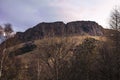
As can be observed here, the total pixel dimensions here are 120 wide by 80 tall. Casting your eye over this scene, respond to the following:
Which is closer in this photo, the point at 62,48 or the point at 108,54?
the point at 62,48

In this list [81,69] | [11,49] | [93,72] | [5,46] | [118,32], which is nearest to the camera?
[5,46]

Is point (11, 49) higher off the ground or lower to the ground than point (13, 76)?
higher

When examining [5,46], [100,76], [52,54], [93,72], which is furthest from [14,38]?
[93,72]

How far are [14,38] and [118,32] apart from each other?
14.3m

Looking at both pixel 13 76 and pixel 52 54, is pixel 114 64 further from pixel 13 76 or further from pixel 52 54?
pixel 13 76

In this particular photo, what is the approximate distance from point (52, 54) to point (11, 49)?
19.8ft

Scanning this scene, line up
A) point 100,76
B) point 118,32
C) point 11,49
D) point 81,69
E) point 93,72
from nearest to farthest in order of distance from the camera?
point 11,49
point 118,32
point 100,76
point 93,72
point 81,69

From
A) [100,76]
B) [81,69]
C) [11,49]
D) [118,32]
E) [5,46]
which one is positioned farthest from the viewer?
[81,69]

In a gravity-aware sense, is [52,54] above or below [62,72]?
above

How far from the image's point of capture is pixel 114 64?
137 feet

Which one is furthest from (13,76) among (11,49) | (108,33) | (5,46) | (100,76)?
(108,33)

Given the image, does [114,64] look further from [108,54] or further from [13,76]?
[13,76]

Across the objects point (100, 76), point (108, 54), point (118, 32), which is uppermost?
point (118, 32)

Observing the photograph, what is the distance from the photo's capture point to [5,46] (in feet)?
116
